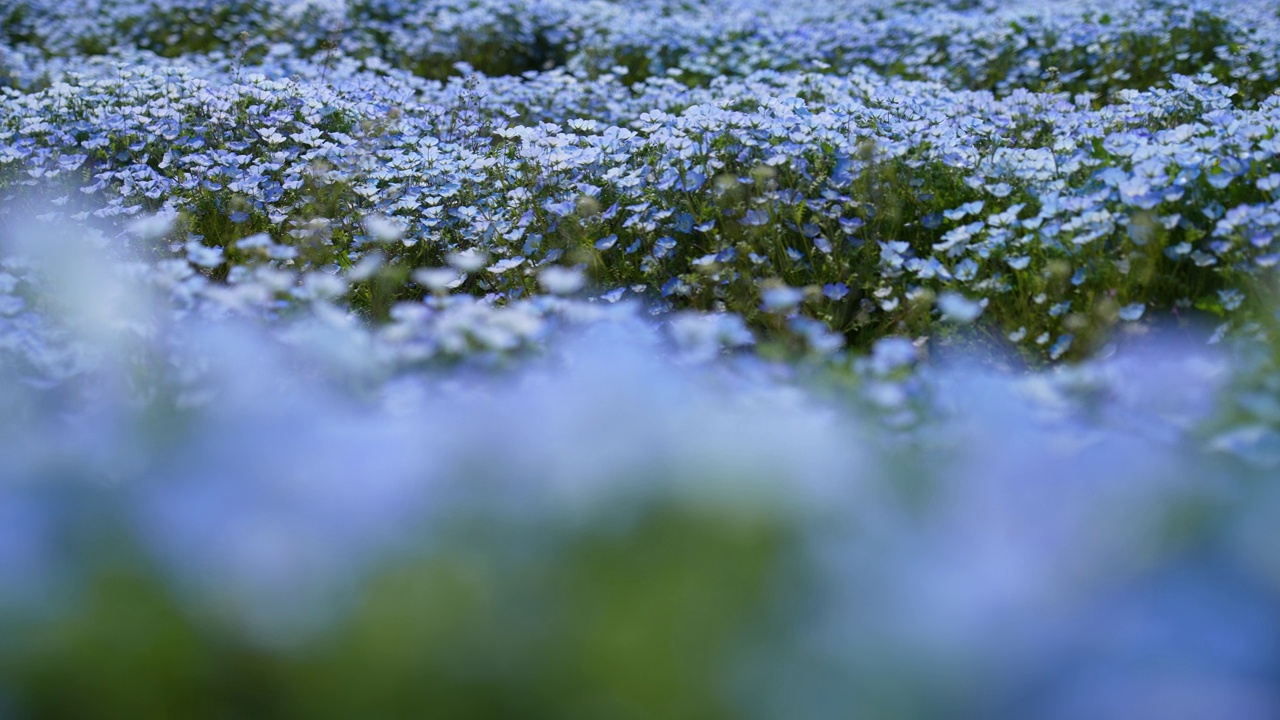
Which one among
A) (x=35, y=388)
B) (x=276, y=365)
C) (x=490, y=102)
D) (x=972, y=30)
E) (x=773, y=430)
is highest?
(x=972, y=30)

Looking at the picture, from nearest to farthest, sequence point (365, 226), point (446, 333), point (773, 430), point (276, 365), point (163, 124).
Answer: point (773, 430), point (446, 333), point (276, 365), point (365, 226), point (163, 124)

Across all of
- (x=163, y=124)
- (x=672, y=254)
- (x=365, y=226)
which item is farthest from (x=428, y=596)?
(x=163, y=124)

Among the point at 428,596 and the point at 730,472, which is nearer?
the point at 428,596

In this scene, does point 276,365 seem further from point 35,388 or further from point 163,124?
point 163,124

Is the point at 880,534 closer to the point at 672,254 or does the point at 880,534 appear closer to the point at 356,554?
the point at 356,554

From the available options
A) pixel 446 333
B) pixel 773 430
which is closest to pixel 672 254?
pixel 446 333

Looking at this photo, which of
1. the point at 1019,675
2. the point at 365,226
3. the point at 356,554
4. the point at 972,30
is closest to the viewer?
the point at 1019,675

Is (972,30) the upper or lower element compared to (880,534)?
upper
